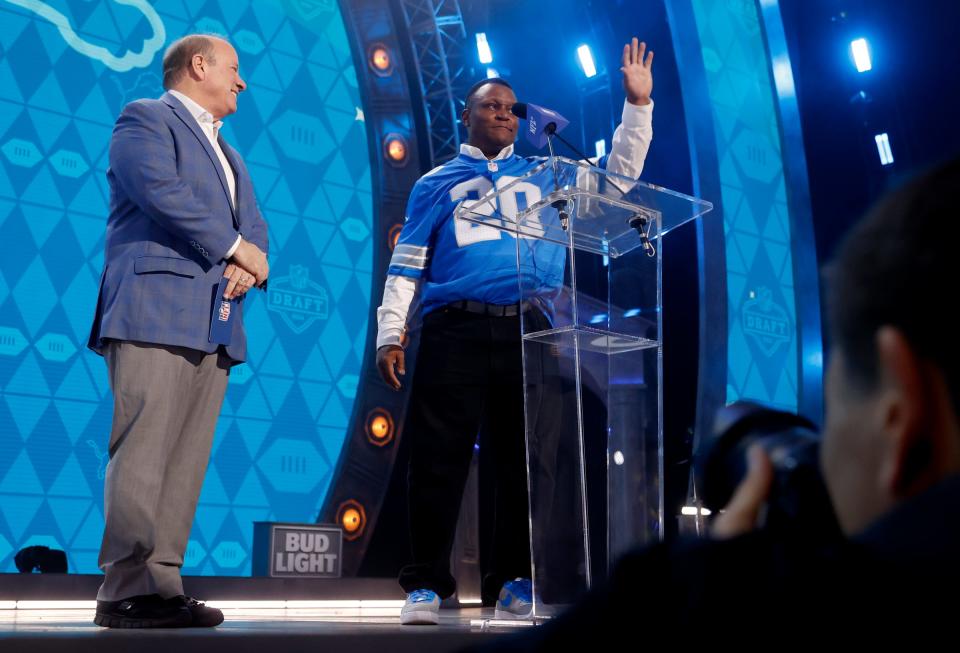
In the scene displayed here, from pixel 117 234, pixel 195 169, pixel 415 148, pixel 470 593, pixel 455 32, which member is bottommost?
pixel 470 593

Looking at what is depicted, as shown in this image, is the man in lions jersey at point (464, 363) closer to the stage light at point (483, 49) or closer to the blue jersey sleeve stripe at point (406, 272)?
the blue jersey sleeve stripe at point (406, 272)

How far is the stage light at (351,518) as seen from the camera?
11.5 ft

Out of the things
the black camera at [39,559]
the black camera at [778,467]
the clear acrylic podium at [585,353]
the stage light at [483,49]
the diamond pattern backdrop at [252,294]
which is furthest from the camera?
the stage light at [483,49]

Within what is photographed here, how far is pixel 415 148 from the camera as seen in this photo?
3.87 m

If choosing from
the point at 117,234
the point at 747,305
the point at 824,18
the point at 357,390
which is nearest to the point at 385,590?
the point at 357,390

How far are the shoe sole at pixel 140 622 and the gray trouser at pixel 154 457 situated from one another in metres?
0.05

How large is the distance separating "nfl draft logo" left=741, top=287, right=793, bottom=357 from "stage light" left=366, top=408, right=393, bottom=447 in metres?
1.96

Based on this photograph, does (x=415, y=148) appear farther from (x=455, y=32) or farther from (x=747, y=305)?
(x=747, y=305)

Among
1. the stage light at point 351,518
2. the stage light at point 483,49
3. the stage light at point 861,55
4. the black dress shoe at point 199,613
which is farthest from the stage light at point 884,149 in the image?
the black dress shoe at point 199,613

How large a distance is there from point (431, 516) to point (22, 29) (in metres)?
2.07

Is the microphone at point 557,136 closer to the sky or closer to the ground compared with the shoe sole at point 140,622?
closer to the sky

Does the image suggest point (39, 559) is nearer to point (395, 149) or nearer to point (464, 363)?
point (464, 363)

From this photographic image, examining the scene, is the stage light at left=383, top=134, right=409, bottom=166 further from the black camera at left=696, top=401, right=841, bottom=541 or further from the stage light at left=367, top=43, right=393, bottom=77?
the black camera at left=696, top=401, right=841, bottom=541

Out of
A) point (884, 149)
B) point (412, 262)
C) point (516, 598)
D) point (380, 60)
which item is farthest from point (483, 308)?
point (884, 149)
